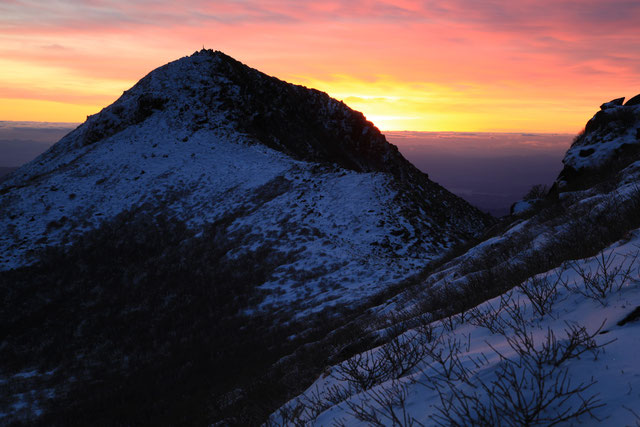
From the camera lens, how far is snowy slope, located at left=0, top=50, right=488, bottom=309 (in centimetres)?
1437

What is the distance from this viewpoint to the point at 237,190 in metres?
20.8

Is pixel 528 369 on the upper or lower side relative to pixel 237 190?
lower

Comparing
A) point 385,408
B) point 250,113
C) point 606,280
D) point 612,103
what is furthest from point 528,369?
point 250,113

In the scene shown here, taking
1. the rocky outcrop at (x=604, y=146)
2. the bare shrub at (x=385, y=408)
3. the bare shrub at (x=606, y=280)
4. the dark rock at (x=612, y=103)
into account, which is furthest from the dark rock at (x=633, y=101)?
the bare shrub at (x=385, y=408)

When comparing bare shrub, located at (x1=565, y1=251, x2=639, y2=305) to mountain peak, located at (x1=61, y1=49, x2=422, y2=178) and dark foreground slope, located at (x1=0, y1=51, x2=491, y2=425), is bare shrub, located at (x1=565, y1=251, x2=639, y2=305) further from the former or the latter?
mountain peak, located at (x1=61, y1=49, x2=422, y2=178)

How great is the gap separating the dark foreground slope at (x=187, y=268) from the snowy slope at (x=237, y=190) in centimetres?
11

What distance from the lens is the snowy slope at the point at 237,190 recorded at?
1437 centimetres

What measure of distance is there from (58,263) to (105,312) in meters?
5.35

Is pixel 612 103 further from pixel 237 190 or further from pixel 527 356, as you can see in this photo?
pixel 237 190

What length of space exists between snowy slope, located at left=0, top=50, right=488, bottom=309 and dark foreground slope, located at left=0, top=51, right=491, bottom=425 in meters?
0.11

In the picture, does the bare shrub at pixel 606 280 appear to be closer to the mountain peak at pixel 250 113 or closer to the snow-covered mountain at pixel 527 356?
the snow-covered mountain at pixel 527 356

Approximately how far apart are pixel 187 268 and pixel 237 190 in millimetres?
7048

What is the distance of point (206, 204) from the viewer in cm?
1989

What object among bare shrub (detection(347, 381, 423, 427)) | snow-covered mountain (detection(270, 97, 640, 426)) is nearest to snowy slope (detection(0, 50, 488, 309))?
snow-covered mountain (detection(270, 97, 640, 426))
